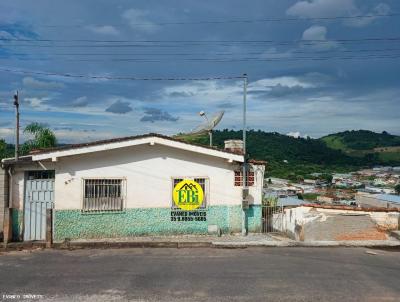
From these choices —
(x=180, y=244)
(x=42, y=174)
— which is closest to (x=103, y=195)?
(x=42, y=174)

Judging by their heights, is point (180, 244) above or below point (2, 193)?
below

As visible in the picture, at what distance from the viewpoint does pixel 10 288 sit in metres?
8.70

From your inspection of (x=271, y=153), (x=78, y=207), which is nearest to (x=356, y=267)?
(x=78, y=207)

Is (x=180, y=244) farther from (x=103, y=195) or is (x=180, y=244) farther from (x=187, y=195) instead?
(x=103, y=195)

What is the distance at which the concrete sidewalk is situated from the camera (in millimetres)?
13139

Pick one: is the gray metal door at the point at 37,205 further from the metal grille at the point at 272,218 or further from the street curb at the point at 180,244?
the metal grille at the point at 272,218

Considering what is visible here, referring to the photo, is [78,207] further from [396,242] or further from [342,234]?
[396,242]

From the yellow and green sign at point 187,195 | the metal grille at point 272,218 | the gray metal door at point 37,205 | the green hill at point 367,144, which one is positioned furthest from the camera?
the green hill at point 367,144

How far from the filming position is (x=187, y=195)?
15.0m

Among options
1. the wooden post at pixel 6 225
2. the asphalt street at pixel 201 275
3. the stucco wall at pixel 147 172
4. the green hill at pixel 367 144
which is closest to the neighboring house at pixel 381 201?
the stucco wall at pixel 147 172

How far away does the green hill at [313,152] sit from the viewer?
106 meters

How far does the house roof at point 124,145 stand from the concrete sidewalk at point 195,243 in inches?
107

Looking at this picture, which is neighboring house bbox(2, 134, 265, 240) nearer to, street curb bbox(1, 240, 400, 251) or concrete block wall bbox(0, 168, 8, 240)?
concrete block wall bbox(0, 168, 8, 240)

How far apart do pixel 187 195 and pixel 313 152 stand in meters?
130
